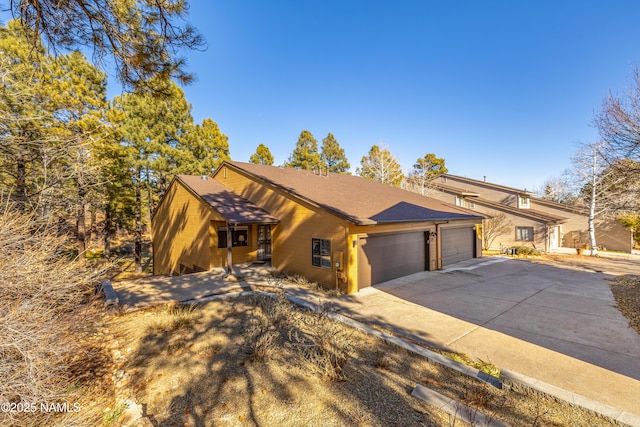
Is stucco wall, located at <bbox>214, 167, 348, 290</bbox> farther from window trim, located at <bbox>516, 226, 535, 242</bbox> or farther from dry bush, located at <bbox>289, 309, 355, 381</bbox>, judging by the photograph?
window trim, located at <bbox>516, 226, 535, 242</bbox>

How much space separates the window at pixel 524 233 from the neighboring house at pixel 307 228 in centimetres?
821

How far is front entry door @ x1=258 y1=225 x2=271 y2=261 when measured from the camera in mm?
14008

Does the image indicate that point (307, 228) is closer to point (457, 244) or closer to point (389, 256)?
point (389, 256)

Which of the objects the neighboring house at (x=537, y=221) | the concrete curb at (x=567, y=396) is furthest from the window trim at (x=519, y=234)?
the concrete curb at (x=567, y=396)

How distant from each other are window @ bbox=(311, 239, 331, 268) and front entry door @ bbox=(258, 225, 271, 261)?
4488mm

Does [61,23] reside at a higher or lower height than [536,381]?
higher

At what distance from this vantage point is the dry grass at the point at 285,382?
340cm

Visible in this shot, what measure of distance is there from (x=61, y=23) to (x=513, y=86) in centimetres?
1938

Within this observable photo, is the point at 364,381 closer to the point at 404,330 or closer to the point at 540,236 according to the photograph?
the point at 404,330

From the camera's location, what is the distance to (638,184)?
1390cm

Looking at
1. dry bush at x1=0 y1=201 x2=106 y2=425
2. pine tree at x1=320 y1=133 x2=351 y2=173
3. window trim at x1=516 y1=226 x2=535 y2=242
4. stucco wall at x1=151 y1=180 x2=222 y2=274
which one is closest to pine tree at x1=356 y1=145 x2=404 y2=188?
pine tree at x1=320 y1=133 x2=351 y2=173

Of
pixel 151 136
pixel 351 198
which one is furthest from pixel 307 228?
pixel 151 136

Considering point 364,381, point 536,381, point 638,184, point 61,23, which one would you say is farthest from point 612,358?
point 638,184

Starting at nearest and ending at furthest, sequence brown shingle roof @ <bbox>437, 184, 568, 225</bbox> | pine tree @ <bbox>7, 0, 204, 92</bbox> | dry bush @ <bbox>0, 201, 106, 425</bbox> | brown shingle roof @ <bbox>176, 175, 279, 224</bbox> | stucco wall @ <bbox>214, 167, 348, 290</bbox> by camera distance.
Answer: dry bush @ <bbox>0, 201, 106, 425</bbox> < pine tree @ <bbox>7, 0, 204, 92</bbox> < stucco wall @ <bbox>214, 167, 348, 290</bbox> < brown shingle roof @ <bbox>176, 175, 279, 224</bbox> < brown shingle roof @ <bbox>437, 184, 568, 225</bbox>
